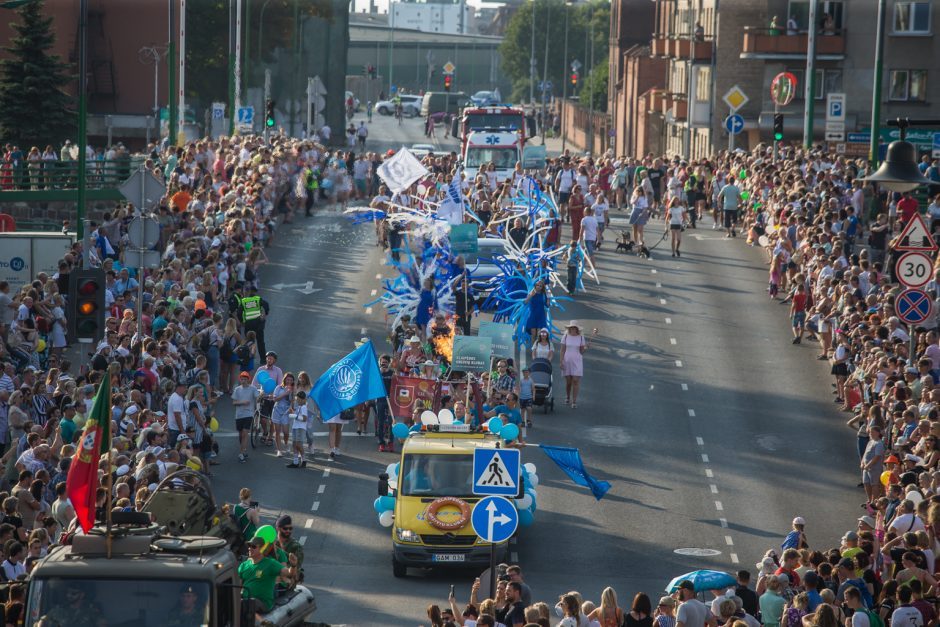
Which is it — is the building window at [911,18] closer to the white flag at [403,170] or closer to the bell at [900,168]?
the white flag at [403,170]

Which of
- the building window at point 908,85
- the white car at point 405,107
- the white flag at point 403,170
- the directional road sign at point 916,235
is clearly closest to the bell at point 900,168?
the directional road sign at point 916,235

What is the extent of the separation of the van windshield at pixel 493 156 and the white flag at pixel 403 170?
754 inches

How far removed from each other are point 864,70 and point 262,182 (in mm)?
32056

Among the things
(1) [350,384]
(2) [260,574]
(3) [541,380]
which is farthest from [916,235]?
(2) [260,574]

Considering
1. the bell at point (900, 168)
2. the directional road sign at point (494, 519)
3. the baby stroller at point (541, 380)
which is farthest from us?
the baby stroller at point (541, 380)

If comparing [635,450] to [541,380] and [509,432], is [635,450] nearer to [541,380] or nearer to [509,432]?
[541,380]

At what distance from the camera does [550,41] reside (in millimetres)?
135875

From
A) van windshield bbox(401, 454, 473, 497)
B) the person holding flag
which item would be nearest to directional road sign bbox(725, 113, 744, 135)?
the person holding flag

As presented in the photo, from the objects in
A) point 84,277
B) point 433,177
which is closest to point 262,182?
point 433,177

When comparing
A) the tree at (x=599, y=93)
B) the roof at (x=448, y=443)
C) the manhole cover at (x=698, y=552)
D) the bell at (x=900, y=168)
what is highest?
the tree at (x=599, y=93)

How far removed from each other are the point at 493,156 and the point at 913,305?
34.0m

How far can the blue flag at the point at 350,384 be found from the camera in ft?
79.8

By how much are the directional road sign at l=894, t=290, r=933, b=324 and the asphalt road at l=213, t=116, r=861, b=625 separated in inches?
138

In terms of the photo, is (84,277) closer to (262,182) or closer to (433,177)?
(262,182)
